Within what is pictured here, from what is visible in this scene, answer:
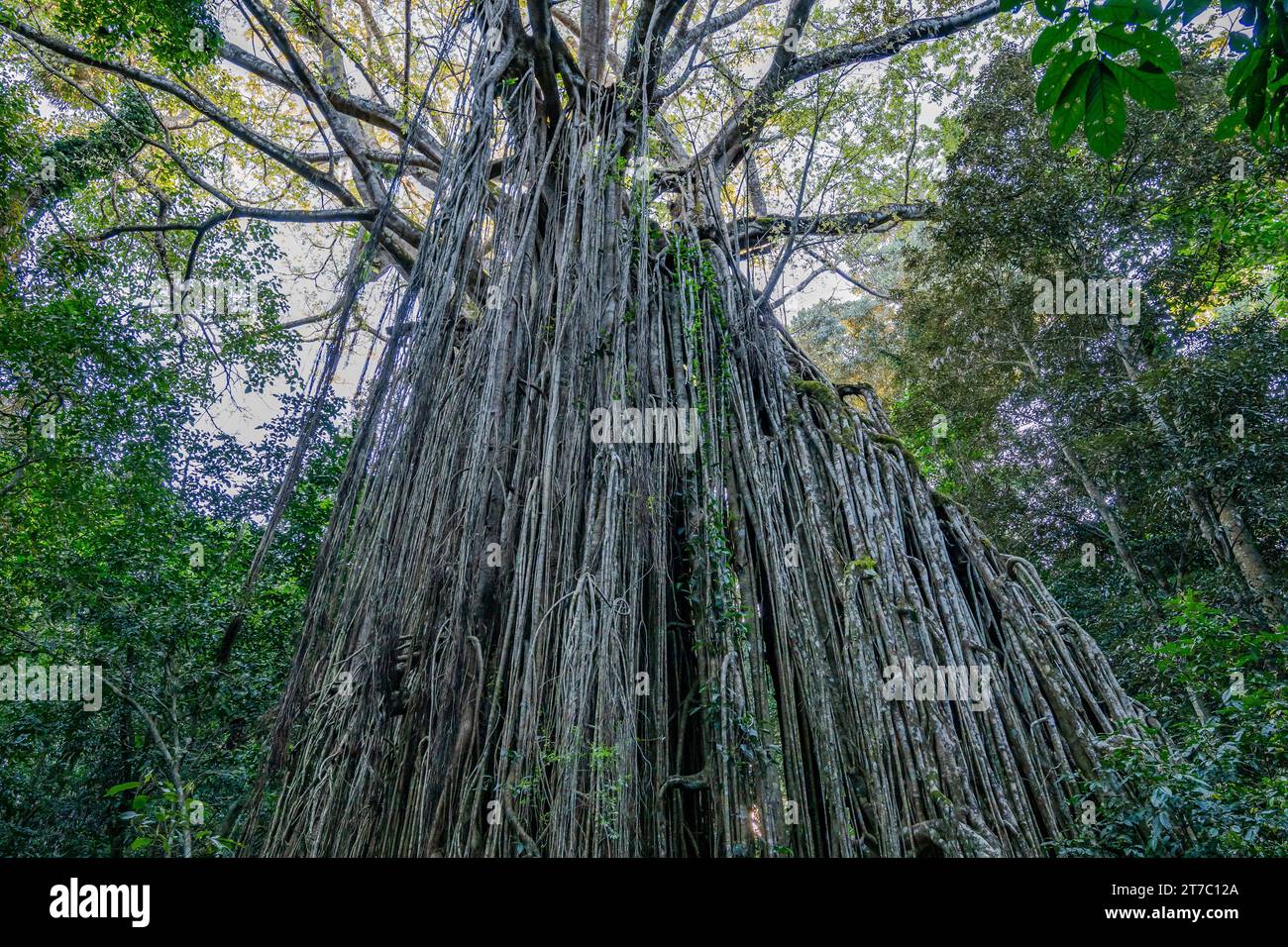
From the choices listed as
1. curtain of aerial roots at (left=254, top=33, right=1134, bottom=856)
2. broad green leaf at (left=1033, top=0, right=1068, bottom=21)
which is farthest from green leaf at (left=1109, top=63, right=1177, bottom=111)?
curtain of aerial roots at (left=254, top=33, right=1134, bottom=856)

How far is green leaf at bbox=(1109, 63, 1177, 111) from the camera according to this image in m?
1.13

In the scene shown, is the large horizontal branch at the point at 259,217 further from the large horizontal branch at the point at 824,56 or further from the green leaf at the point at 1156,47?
the green leaf at the point at 1156,47

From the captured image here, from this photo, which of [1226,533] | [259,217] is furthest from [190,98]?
[1226,533]

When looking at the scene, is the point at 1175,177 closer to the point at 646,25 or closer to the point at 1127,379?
the point at 1127,379

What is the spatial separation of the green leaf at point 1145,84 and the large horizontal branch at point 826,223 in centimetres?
422

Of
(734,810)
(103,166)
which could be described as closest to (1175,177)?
(734,810)

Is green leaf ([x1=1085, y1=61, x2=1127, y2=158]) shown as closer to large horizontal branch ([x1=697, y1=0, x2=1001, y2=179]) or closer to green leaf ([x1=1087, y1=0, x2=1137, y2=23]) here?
green leaf ([x1=1087, y1=0, x2=1137, y2=23])

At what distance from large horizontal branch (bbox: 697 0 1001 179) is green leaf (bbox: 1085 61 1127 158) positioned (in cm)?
412

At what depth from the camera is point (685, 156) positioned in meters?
5.75

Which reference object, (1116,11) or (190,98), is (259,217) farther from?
(1116,11)

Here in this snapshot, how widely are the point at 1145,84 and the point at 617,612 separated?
200cm

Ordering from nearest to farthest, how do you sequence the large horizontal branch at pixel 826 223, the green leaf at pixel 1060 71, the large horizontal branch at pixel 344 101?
the green leaf at pixel 1060 71 → the large horizontal branch at pixel 344 101 → the large horizontal branch at pixel 826 223

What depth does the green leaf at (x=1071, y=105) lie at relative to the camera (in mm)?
1139

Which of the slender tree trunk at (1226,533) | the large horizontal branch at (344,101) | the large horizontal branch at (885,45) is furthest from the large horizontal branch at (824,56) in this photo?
the slender tree trunk at (1226,533)
